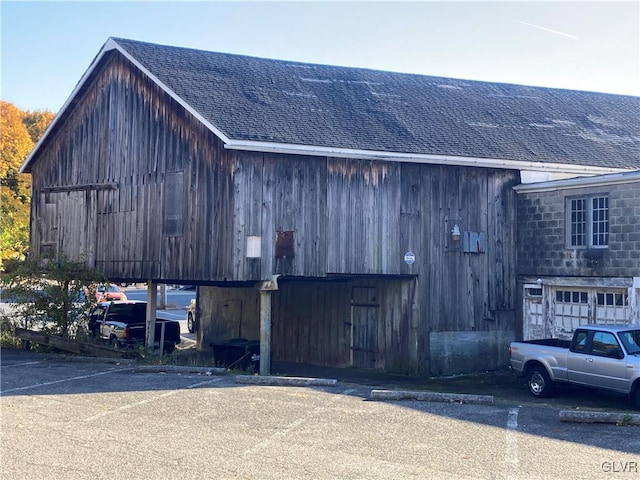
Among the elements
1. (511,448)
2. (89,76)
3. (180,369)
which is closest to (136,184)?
(89,76)

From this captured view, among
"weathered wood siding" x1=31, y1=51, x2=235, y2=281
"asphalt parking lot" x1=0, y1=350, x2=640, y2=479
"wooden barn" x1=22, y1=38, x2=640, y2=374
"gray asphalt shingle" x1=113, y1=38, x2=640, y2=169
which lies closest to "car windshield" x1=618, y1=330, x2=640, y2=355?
"asphalt parking lot" x1=0, y1=350, x2=640, y2=479

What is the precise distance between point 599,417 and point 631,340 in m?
3.20

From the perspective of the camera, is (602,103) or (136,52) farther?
(602,103)

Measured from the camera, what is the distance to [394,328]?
2220 cm

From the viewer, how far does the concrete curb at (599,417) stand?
12461 millimetres

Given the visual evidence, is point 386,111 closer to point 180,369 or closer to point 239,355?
point 239,355

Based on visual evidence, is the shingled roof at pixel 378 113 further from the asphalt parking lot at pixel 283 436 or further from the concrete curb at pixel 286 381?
the asphalt parking lot at pixel 283 436

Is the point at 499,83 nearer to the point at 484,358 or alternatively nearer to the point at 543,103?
the point at 543,103

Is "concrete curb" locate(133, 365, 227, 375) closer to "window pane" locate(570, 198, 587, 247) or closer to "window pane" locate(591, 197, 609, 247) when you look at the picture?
"window pane" locate(570, 198, 587, 247)

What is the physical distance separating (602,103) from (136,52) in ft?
54.4

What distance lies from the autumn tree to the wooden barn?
2831 centimetres

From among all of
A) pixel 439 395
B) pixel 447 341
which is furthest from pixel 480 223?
pixel 439 395

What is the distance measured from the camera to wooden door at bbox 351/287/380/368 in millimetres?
22859

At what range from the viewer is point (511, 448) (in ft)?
35.4
